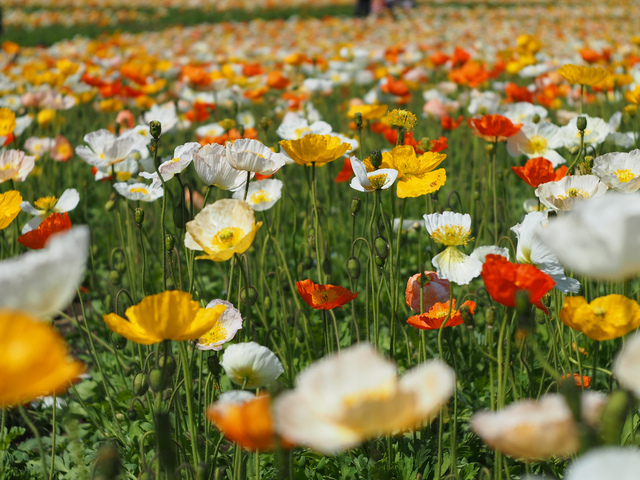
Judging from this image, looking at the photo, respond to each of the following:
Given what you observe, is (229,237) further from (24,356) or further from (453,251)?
(24,356)

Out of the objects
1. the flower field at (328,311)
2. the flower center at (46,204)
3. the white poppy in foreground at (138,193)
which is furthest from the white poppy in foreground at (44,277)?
the flower center at (46,204)

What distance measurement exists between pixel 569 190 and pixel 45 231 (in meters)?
1.16

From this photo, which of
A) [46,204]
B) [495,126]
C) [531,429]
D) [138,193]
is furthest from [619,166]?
[46,204]

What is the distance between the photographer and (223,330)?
1312mm

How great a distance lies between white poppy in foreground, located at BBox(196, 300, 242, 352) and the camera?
1.27 metres

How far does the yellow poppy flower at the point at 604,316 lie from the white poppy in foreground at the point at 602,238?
0.24m

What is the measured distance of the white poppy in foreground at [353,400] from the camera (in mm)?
590

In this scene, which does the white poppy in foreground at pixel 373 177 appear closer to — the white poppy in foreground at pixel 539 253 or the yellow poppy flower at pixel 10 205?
the white poppy in foreground at pixel 539 253

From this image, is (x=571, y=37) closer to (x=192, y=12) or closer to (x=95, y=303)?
(x=95, y=303)

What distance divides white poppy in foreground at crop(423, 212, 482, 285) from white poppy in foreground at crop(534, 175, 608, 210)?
0.17 meters

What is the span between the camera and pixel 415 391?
643 mm

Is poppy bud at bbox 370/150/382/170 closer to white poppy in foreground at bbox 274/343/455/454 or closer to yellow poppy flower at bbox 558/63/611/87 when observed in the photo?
white poppy in foreground at bbox 274/343/455/454

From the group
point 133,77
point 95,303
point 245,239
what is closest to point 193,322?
point 245,239

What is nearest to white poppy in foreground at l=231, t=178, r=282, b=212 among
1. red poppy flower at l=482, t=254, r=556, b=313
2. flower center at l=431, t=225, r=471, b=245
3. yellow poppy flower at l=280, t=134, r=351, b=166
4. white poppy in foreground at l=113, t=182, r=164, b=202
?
white poppy in foreground at l=113, t=182, r=164, b=202
